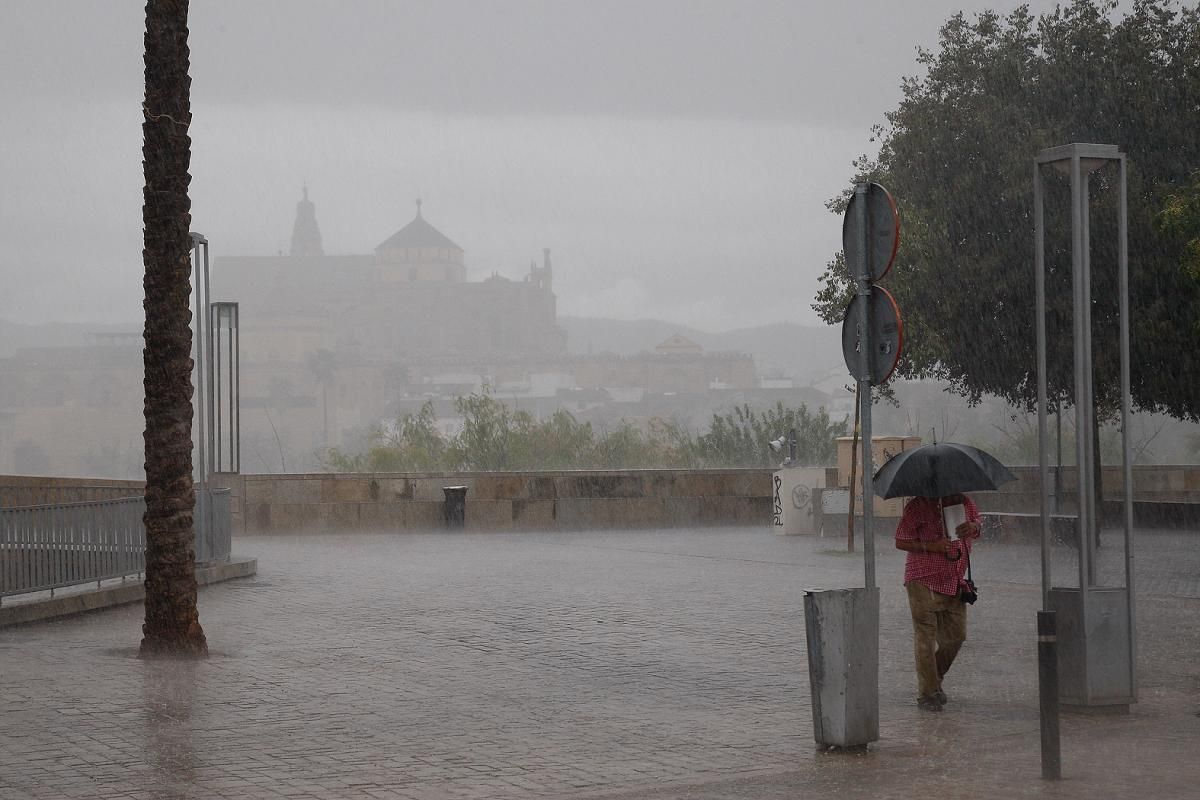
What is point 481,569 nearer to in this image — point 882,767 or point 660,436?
point 882,767

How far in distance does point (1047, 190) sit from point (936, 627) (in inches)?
696

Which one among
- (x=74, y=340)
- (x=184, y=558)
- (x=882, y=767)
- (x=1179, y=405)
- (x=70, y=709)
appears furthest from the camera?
(x=74, y=340)

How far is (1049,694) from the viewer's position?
21.2 ft

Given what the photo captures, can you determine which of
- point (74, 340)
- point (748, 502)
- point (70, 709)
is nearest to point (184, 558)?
point (70, 709)

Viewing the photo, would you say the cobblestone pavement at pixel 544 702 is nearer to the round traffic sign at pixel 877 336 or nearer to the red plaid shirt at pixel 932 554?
the red plaid shirt at pixel 932 554

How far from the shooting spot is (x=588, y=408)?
142125 millimetres

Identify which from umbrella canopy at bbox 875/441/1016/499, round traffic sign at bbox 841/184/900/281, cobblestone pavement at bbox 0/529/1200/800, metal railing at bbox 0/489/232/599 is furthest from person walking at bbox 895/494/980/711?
metal railing at bbox 0/489/232/599

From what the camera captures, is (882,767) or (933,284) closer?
(882,767)

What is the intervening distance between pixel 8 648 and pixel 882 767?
6.71 meters

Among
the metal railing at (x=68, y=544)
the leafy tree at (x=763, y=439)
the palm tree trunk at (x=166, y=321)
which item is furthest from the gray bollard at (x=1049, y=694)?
the leafy tree at (x=763, y=439)

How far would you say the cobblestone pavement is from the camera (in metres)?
6.68

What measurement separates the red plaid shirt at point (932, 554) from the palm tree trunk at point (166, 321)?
193 inches

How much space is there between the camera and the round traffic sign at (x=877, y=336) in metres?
7.61

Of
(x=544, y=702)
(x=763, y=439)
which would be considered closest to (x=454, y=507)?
(x=544, y=702)
